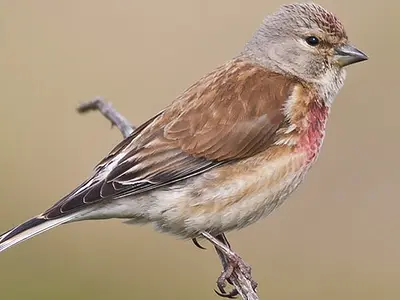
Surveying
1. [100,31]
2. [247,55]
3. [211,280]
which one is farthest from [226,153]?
[100,31]

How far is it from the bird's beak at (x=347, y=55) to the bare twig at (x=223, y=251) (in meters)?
1.02

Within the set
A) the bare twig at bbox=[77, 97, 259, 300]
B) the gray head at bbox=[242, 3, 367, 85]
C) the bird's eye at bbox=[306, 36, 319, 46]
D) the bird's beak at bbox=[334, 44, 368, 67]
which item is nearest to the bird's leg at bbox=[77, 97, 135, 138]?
the bare twig at bbox=[77, 97, 259, 300]

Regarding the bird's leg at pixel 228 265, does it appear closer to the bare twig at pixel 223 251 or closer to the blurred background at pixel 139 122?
the bare twig at pixel 223 251

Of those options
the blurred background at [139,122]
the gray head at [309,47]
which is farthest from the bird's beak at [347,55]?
the blurred background at [139,122]

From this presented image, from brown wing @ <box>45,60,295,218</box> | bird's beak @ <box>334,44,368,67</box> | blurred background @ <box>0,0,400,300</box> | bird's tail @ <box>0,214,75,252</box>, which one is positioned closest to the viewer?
bird's tail @ <box>0,214,75,252</box>

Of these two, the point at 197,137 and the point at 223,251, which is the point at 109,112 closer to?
the point at 197,137

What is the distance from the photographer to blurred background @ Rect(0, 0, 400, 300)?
8.00 metres

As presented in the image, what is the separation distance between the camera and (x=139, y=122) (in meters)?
9.05

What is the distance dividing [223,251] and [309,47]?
1.10m

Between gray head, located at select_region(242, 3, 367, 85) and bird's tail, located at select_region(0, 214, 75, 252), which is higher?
gray head, located at select_region(242, 3, 367, 85)

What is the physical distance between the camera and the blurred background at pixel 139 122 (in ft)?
26.2

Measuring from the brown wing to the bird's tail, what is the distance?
5.4 inches

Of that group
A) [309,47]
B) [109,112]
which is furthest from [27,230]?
[309,47]

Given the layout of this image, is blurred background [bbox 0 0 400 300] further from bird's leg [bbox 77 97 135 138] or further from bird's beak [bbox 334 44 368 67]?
bird's beak [bbox 334 44 368 67]
